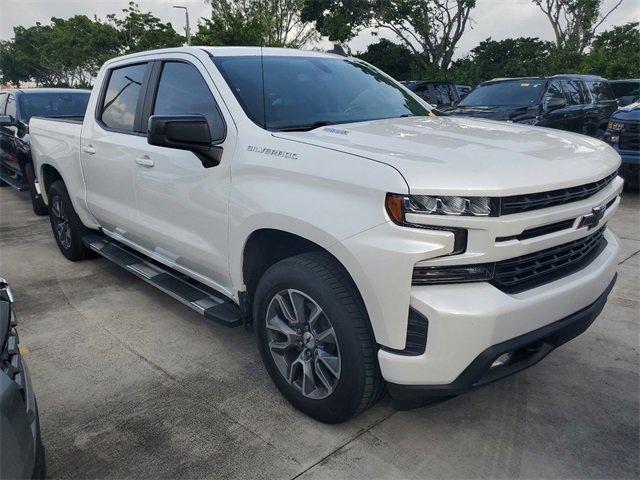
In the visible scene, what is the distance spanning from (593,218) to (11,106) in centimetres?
845

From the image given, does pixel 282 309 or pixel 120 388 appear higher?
pixel 282 309

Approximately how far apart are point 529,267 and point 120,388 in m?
2.30

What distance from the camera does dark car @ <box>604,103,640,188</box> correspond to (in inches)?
292

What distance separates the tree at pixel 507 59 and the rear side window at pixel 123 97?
20.2m

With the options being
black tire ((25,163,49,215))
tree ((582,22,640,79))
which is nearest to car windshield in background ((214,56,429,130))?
black tire ((25,163,49,215))

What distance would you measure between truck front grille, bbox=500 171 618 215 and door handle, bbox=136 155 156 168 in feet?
7.39

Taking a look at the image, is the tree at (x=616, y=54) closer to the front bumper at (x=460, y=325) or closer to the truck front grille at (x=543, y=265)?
the truck front grille at (x=543, y=265)

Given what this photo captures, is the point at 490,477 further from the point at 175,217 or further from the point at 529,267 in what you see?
the point at 175,217

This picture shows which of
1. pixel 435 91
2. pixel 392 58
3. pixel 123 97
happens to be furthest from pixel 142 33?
pixel 123 97

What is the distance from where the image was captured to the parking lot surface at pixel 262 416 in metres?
2.37

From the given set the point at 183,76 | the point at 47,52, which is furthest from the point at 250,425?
the point at 47,52

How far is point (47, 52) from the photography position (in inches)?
1588

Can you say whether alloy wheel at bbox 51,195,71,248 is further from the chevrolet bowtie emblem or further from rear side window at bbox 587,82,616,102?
rear side window at bbox 587,82,616,102

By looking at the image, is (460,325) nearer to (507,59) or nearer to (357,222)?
(357,222)
